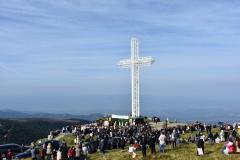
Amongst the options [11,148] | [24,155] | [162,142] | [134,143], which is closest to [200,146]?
[162,142]

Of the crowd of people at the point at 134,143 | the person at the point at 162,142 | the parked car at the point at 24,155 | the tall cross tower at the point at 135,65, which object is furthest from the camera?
the tall cross tower at the point at 135,65

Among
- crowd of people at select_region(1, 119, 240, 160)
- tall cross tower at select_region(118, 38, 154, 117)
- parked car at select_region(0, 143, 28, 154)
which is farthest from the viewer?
tall cross tower at select_region(118, 38, 154, 117)

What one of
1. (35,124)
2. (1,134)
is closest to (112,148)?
(1,134)

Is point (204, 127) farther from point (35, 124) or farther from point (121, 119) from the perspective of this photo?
point (35, 124)

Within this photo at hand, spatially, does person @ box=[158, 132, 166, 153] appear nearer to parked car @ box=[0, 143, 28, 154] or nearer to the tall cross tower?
parked car @ box=[0, 143, 28, 154]

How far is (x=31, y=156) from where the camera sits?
175 ft

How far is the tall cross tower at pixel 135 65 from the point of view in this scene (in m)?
101

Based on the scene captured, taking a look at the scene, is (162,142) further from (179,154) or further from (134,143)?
(134,143)

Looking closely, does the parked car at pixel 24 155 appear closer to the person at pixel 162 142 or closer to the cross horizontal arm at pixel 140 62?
the person at pixel 162 142

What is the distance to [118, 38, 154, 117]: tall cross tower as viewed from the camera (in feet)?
332

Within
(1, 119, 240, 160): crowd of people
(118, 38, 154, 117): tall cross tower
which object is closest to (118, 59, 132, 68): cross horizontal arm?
(118, 38, 154, 117): tall cross tower

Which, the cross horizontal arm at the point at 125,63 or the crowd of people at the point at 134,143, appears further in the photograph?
the cross horizontal arm at the point at 125,63

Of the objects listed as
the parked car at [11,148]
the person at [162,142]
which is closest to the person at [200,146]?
the person at [162,142]

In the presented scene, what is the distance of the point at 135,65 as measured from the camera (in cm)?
10312
